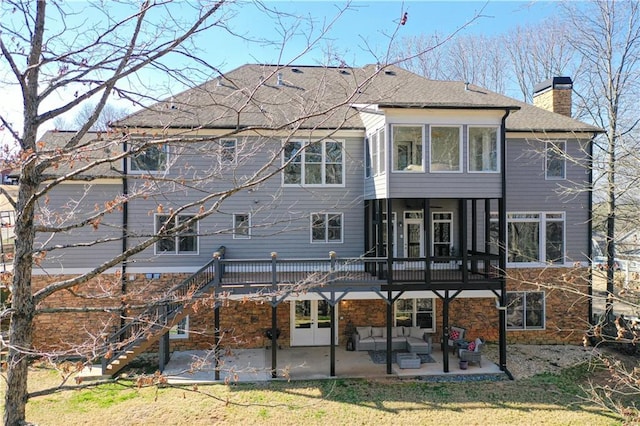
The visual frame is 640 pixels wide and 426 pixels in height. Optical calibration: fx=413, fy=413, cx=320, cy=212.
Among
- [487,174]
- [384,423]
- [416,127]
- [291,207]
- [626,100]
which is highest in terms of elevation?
[626,100]

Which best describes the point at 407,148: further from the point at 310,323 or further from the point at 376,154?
the point at 310,323

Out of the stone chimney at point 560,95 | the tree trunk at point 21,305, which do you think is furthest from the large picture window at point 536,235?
the tree trunk at point 21,305

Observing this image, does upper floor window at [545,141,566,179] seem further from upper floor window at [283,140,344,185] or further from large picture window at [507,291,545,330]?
upper floor window at [283,140,344,185]

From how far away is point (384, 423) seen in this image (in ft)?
29.0

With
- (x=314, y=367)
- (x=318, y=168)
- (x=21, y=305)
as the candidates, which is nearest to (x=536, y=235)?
(x=318, y=168)

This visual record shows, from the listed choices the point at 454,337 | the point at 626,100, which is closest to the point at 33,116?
the point at 454,337

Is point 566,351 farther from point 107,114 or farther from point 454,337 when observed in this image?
point 107,114

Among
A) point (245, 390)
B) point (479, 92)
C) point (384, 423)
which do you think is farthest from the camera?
point (479, 92)

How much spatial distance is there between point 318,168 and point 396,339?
20.3 ft

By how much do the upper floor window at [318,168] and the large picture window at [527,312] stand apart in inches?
293

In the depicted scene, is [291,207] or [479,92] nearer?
[291,207]

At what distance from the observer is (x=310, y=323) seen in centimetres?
1413

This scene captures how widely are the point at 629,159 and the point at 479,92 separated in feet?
24.8

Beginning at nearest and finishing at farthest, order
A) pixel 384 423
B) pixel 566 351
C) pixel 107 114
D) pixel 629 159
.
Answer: pixel 107 114
pixel 629 159
pixel 384 423
pixel 566 351
